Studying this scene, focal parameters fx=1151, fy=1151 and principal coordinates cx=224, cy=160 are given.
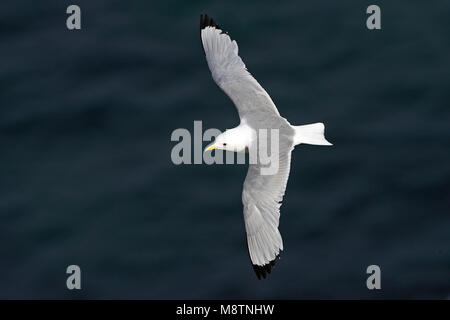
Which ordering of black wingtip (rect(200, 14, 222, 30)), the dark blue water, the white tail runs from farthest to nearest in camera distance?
1. black wingtip (rect(200, 14, 222, 30))
2. the dark blue water
3. the white tail

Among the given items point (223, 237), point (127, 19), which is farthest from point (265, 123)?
point (127, 19)

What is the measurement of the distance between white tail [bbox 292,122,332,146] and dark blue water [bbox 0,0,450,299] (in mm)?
1668

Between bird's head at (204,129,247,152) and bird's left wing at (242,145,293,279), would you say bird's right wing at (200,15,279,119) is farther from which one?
bird's left wing at (242,145,293,279)

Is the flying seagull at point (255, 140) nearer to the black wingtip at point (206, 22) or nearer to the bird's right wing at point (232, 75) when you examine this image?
the bird's right wing at point (232, 75)

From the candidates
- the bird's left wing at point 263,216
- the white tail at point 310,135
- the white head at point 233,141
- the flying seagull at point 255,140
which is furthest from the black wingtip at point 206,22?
the bird's left wing at point 263,216

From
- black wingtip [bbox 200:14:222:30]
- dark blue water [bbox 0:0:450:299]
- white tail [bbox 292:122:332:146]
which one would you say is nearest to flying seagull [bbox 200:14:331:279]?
white tail [bbox 292:122:332:146]

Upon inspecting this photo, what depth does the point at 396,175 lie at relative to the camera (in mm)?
13031

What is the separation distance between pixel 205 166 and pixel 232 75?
1476 millimetres

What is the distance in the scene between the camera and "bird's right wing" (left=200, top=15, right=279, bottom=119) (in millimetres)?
11609

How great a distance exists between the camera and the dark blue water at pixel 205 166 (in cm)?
1234

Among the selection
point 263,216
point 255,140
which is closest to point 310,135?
point 255,140

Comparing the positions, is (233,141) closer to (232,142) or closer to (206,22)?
(232,142)

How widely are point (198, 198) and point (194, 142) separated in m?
0.67

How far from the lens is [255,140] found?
11141 mm
